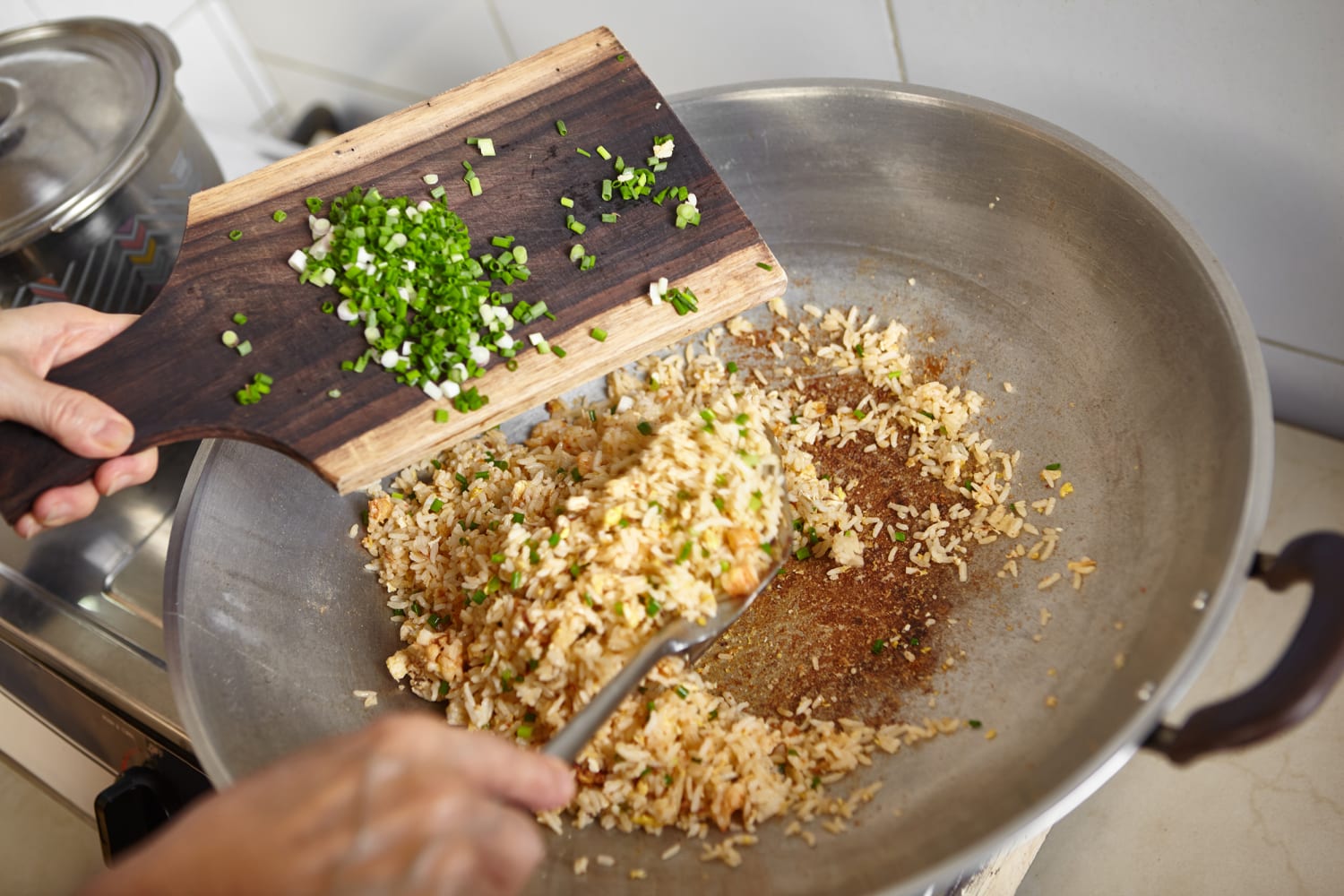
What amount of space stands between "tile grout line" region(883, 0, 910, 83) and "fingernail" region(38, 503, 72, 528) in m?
1.31

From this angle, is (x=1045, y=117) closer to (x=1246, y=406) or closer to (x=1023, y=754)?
(x=1246, y=406)

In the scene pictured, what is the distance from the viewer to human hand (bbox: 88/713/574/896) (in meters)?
0.72

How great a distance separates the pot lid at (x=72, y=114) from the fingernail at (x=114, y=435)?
1.55 feet

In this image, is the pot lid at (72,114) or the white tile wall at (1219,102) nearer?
the white tile wall at (1219,102)

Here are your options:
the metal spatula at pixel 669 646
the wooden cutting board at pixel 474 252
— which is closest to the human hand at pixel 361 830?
the metal spatula at pixel 669 646

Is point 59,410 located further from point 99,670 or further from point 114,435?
point 99,670

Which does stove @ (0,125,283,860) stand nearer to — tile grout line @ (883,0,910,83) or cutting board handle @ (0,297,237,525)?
cutting board handle @ (0,297,237,525)

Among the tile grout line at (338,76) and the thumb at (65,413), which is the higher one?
the thumb at (65,413)

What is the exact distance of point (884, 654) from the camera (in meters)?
1.26

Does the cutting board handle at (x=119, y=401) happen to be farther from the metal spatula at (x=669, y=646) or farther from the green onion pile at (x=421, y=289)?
the metal spatula at (x=669, y=646)

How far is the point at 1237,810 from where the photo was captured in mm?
1367

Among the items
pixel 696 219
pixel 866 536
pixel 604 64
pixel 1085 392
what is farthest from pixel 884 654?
pixel 604 64

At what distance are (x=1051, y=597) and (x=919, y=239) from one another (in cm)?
58

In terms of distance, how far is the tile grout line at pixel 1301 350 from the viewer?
4.93 feet
